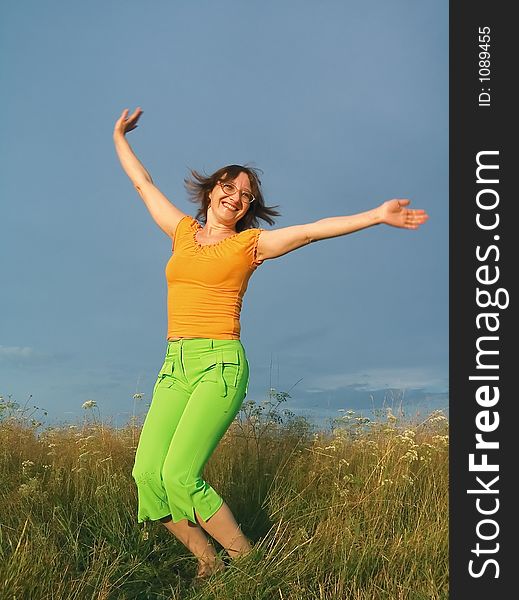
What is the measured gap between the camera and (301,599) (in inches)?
157

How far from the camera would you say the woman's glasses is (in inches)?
201

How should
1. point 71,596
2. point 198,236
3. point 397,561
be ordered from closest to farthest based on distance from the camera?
point 71,596 < point 397,561 < point 198,236

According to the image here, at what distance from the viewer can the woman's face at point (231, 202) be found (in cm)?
508

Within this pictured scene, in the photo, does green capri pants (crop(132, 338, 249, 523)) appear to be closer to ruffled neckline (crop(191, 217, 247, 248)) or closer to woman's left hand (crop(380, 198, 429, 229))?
ruffled neckline (crop(191, 217, 247, 248))

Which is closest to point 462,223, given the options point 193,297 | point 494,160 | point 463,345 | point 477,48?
point 494,160

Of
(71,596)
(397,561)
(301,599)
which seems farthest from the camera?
(397,561)

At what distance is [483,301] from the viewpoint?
4.22 metres

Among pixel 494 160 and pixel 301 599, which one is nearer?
pixel 301 599

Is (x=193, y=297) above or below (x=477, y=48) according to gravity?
below

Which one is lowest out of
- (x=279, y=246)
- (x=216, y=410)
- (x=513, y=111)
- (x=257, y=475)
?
(x=257, y=475)

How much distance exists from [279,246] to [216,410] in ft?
3.73

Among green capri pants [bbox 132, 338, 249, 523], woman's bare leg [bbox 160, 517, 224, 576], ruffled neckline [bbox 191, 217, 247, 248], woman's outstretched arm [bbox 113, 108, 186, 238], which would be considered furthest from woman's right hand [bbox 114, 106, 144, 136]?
woman's bare leg [bbox 160, 517, 224, 576]

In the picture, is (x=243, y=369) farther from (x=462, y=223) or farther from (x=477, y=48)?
(x=477, y=48)

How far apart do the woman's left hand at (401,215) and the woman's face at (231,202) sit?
113 cm
